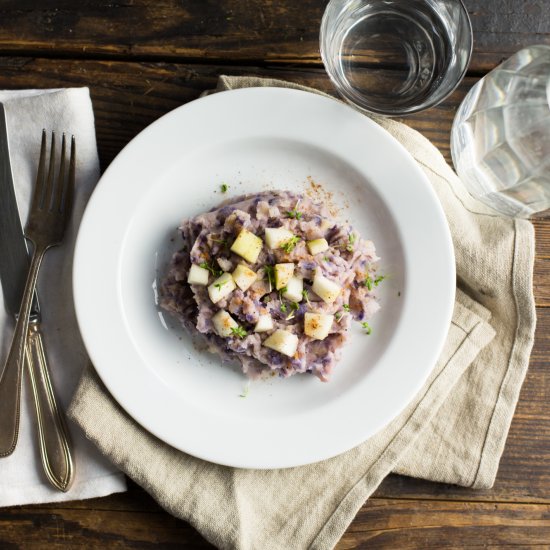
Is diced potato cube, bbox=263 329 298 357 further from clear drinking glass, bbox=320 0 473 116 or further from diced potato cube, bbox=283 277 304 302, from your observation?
clear drinking glass, bbox=320 0 473 116

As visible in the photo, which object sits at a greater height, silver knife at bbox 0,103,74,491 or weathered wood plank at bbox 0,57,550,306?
weathered wood plank at bbox 0,57,550,306

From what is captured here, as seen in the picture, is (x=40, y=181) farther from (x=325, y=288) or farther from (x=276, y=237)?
(x=325, y=288)

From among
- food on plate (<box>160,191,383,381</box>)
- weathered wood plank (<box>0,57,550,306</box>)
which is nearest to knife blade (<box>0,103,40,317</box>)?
weathered wood plank (<box>0,57,550,306</box>)

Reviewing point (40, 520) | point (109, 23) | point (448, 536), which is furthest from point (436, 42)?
point (40, 520)

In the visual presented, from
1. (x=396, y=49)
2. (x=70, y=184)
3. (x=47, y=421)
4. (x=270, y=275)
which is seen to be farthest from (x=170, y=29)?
(x=47, y=421)

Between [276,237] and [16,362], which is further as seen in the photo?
[16,362]
